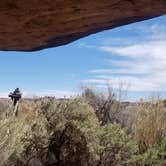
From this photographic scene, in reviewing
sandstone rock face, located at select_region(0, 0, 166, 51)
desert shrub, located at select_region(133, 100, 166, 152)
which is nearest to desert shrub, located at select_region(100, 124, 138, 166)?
desert shrub, located at select_region(133, 100, 166, 152)

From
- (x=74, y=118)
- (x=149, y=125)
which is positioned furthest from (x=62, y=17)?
(x=149, y=125)

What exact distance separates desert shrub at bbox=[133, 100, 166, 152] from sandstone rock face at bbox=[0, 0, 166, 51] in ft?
37.4

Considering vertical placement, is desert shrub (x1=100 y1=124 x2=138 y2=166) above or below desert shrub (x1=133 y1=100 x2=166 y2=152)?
below

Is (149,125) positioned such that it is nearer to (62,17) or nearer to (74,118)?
(74,118)

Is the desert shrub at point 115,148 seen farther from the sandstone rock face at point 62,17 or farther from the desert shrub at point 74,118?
the sandstone rock face at point 62,17

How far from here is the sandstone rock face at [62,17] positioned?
3266mm

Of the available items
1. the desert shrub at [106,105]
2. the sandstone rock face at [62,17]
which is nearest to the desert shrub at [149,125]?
the desert shrub at [106,105]

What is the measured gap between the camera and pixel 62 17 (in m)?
3.52

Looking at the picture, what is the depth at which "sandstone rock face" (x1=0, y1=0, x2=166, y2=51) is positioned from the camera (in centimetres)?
327

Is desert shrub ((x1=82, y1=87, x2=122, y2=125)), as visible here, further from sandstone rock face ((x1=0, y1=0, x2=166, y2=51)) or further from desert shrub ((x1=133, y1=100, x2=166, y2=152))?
sandstone rock face ((x1=0, y1=0, x2=166, y2=51))

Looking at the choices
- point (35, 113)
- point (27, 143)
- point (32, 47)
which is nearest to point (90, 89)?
point (35, 113)

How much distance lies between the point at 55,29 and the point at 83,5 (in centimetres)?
58

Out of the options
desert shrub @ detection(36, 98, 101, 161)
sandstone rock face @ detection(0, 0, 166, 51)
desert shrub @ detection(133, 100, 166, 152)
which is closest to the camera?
sandstone rock face @ detection(0, 0, 166, 51)

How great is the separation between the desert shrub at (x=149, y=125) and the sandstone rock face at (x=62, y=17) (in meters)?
11.4
